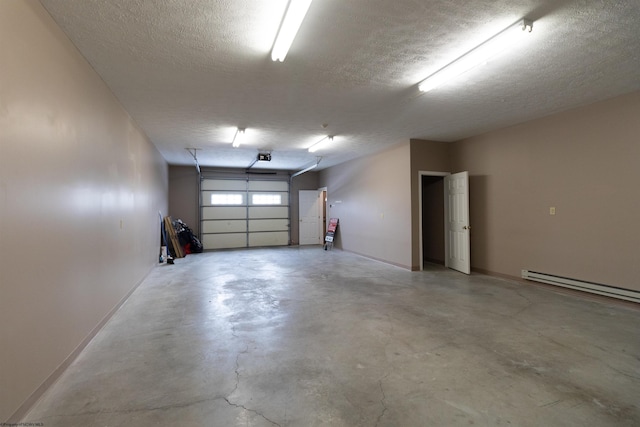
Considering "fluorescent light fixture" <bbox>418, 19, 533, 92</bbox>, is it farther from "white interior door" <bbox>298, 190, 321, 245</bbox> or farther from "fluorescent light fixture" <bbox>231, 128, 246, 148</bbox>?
"white interior door" <bbox>298, 190, 321, 245</bbox>

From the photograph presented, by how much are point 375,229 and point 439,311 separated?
3.78m

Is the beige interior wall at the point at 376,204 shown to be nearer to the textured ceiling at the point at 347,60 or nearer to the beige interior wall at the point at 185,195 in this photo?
the textured ceiling at the point at 347,60

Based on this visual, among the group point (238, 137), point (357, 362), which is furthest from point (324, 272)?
point (357, 362)

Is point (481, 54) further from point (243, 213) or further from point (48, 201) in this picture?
point (243, 213)

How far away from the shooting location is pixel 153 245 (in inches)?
242

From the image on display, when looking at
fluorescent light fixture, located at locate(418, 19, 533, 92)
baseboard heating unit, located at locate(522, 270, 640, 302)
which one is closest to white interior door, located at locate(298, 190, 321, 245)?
baseboard heating unit, located at locate(522, 270, 640, 302)

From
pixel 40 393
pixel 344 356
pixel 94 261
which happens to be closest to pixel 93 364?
pixel 40 393

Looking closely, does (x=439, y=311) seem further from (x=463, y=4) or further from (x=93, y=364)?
(x=93, y=364)

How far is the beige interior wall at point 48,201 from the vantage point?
5.39ft

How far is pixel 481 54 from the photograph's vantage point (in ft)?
8.68

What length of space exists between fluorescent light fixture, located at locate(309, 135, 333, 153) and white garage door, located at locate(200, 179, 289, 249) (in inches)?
145

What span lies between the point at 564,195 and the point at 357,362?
4111 mm

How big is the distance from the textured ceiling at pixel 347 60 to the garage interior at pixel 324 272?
0.08 feet

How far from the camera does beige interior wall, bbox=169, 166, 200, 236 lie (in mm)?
9062
